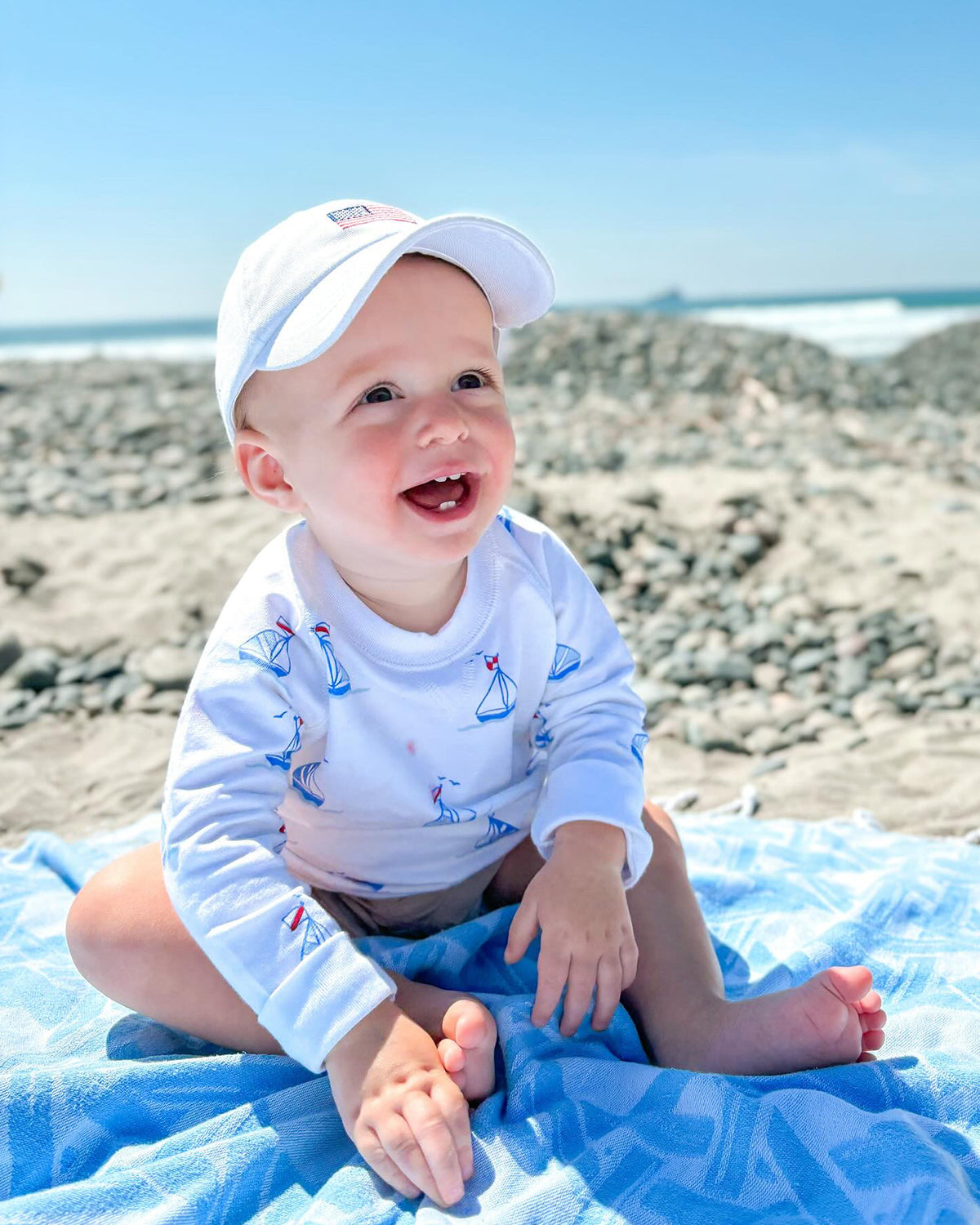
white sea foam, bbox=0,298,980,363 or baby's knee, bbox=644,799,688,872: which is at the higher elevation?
baby's knee, bbox=644,799,688,872

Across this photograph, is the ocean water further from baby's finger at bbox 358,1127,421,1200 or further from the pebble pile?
baby's finger at bbox 358,1127,421,1200

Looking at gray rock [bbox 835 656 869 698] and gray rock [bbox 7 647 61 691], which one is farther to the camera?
gray rock [bbox 7 647 61 691]

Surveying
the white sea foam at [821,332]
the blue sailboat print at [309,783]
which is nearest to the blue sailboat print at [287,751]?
the blue sailboat print at [309,783]

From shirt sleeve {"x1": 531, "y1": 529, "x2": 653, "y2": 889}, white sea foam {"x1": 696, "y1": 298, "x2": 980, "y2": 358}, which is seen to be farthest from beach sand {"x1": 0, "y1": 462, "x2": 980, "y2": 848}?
white sea foam {"x1": 696, "y1": 298, "x2": 980, "y2": 358}

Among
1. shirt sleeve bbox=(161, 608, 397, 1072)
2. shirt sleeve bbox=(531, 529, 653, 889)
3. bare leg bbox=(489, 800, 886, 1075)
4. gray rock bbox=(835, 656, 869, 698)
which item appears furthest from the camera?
gray rock bbox=(835, 656, 869, 698)

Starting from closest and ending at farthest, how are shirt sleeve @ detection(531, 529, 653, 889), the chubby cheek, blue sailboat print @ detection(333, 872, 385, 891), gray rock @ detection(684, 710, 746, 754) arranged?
the chubby cheek → shirt sleeve @ detection(531, 529, 653, 889) → blue sailboat print @ detection(333, 872, 385, 891) → gray rock @ detection(684, 710, 746, 754)

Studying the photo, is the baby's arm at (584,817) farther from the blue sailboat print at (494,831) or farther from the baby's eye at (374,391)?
the baby's eye at (374,391)

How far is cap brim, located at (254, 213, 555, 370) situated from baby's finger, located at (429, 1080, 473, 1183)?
0.93 metres

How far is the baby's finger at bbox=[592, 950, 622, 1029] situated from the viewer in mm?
1553

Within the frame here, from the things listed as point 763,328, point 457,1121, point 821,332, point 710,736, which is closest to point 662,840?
point 457,1121

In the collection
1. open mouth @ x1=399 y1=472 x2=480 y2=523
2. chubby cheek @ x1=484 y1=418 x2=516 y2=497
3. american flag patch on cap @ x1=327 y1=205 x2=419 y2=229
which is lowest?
open mouth @ x1=399 y1=472 x2=480 y2=523

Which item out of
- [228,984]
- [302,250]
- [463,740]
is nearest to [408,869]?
[463,740]

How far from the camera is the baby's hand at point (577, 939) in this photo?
1.53m

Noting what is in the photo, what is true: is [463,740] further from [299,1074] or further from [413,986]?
[299,1074]
